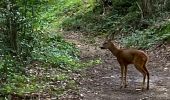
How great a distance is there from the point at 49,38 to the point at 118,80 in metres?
6.93

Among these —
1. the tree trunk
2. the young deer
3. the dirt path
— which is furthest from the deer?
the tree trunk

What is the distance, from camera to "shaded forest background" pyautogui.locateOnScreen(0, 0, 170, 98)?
9.93m

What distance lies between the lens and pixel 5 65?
9945mm

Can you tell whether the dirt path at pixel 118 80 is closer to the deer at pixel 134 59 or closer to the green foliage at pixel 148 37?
the deer at pixel 134 59

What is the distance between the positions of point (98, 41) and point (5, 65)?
11.1m

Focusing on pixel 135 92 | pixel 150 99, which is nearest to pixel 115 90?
pixel 135 92

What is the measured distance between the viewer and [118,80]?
11.2m

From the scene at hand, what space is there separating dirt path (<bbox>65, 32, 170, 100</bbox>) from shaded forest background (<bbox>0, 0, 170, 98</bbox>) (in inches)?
19.5

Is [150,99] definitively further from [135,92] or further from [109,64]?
[109,64]

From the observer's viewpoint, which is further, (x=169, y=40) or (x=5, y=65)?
(x=169, y=40)

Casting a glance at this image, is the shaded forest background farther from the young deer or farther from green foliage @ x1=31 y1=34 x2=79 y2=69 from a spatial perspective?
the young deer

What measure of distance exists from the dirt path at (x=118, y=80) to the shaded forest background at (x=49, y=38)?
0.50 meters

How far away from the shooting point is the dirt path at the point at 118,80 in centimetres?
915

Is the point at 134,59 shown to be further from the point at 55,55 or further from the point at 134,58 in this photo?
the point at 55,55
